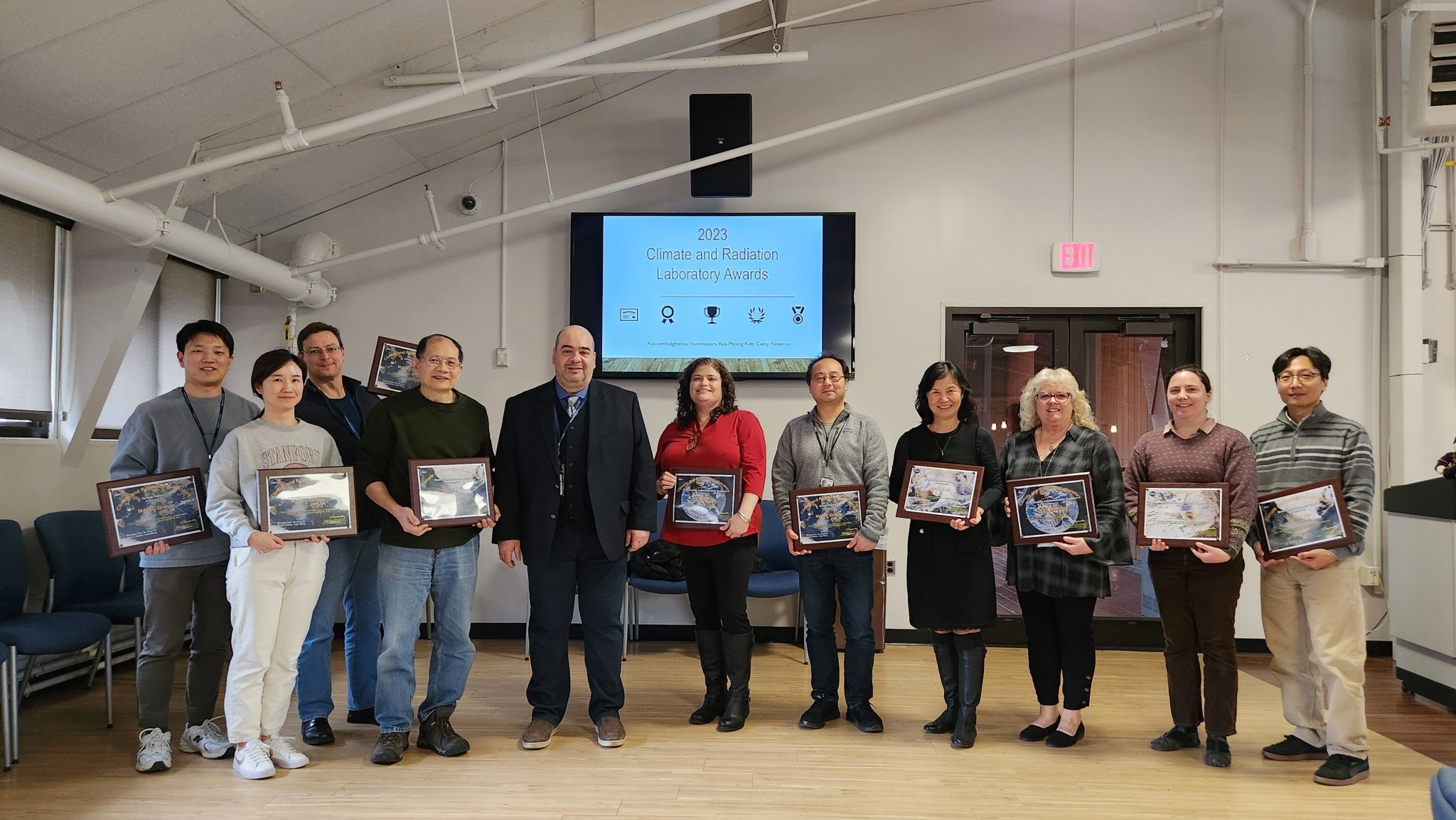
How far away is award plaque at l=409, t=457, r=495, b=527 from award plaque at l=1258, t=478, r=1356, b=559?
2.92m

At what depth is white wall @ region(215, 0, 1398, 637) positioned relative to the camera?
563cm

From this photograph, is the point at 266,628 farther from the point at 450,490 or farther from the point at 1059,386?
the point at 1059,386

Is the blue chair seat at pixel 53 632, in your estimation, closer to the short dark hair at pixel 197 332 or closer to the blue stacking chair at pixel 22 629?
the blue stacking chair at pixel 22 629

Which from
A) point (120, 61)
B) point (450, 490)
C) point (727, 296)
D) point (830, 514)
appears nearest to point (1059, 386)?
point (830, 514)

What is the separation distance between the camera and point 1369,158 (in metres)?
5.59

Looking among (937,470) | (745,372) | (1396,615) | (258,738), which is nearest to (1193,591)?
(937,470)

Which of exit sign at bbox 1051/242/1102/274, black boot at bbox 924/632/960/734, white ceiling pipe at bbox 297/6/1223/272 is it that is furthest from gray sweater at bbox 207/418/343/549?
exit sign at bbox 1051/242/1102/274

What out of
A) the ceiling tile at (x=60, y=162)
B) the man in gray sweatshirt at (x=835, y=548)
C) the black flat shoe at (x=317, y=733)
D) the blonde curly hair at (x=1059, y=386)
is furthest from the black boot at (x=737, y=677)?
the ceiling tile at (x=60, y=162)

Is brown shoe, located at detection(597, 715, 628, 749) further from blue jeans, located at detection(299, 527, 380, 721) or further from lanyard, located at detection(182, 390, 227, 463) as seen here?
lanyard, located at detection(182, 390, 227, 463)

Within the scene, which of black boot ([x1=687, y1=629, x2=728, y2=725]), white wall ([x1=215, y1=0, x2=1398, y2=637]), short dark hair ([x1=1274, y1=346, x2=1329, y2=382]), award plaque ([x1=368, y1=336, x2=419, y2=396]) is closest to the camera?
short dark hair ([x1=1274, y1=346, x2=1329, y2=382])

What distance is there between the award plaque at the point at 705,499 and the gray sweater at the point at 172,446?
1.74 meters

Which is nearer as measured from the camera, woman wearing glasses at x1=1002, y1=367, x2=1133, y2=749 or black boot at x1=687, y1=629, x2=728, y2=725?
woman wearing glasses at x1=1002, y1=367, x2=1133, y2=749

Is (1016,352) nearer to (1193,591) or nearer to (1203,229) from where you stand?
(1203,229)

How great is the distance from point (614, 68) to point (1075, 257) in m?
3.10
